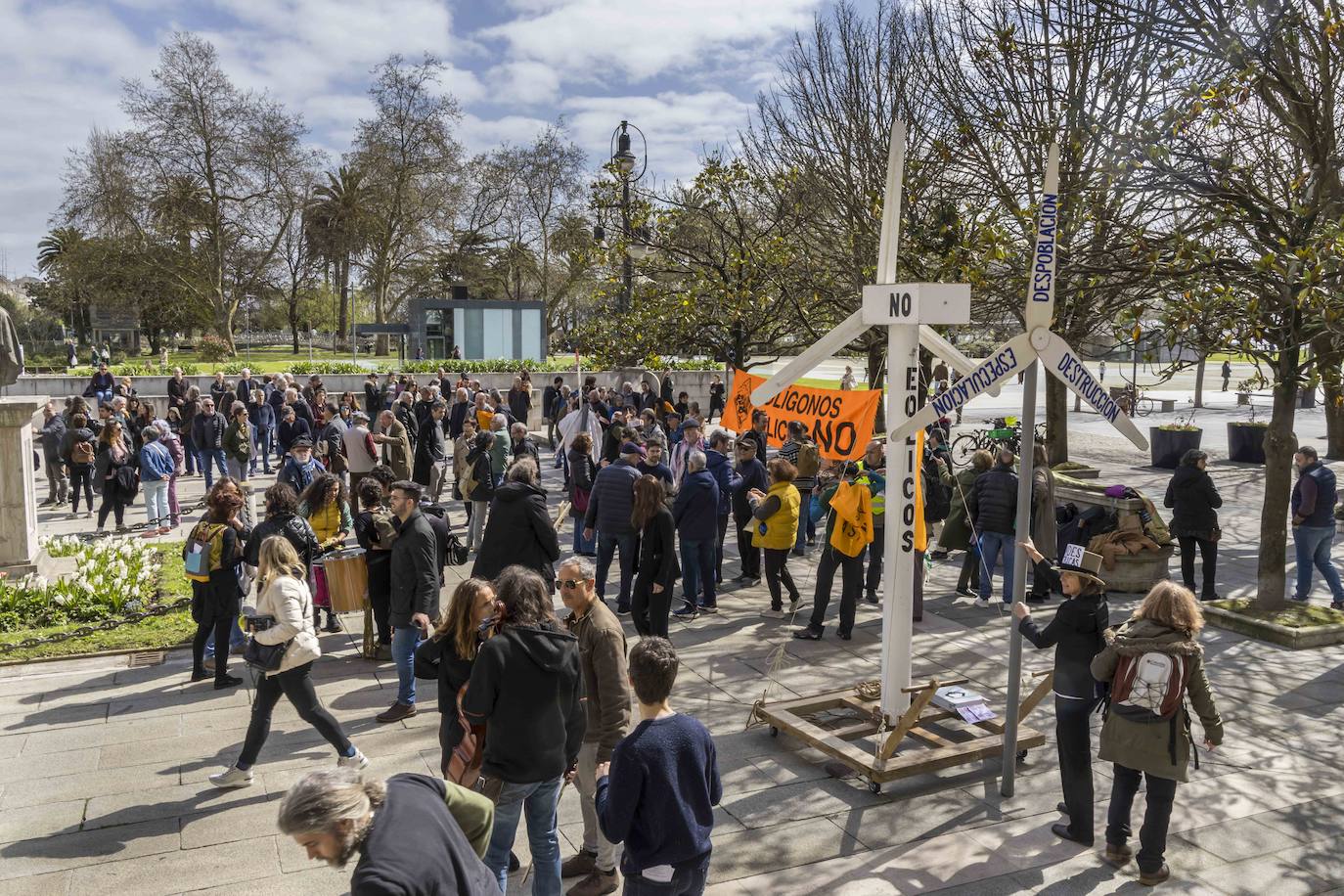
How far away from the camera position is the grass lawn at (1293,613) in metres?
9.83

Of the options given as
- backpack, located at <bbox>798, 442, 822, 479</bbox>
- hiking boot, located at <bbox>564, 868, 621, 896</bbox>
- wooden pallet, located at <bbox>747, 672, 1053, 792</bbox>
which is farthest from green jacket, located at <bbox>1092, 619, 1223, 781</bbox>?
backpack, located at <bbox>798, 442, 822, 479</bbox>

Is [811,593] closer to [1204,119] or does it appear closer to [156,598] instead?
[1204,119]

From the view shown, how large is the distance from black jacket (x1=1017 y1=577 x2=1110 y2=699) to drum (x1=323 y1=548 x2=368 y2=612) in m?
5.20

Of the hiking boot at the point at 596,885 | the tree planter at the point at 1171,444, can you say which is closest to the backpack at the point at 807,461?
the hiking boot at the point at 596,885

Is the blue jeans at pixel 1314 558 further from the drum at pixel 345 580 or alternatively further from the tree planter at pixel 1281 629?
the drum at pixel 345 580

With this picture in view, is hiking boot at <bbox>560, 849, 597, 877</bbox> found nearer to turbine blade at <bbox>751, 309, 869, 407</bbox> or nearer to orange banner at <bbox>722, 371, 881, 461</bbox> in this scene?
turbine blade at <bbox>751, 309, 869, 407</bbox>

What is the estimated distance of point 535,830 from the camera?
15.6ft

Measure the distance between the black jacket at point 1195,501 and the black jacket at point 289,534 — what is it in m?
8.53

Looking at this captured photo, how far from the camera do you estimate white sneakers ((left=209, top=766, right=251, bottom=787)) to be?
6250mm

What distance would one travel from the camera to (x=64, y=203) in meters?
41.8

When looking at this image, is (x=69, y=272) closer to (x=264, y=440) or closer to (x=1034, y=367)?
(x=264, y=440)

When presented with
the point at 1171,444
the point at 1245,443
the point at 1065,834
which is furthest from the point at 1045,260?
the point at 1245,443

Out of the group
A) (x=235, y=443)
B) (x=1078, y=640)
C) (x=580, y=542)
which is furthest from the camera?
(x=235, y=443)

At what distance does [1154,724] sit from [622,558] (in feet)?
18.4
